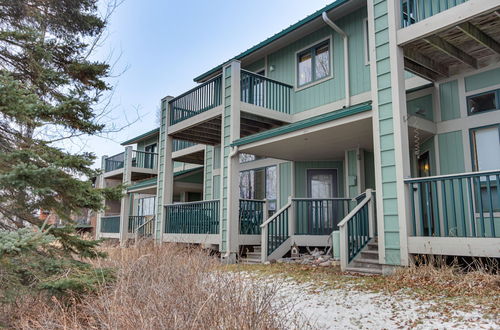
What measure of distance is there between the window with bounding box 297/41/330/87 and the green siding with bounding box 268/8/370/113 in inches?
7.5

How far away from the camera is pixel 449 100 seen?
8508mm

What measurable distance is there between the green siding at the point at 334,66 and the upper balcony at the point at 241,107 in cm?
63

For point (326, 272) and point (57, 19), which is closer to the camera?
point (326, 272)

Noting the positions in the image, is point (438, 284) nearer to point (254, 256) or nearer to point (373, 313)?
point (373, 313)

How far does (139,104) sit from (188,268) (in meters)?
8.59

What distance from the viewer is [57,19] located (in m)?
9.59

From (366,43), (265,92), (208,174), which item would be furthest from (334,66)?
(208,174)

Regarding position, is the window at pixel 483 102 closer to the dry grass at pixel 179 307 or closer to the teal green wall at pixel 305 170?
the teal green wall at pixel 305 170

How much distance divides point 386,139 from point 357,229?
7.04ft

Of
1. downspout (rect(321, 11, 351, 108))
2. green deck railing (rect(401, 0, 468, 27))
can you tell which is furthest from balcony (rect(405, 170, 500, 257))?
downspout (rect(321, 11, 351, 108))

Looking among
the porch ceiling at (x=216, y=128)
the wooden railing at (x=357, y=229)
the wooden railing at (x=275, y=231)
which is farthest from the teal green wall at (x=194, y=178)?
the wooden railing at (x=357, y=229)

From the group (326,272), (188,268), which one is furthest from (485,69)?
(188,268)

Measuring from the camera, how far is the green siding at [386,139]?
6.92 m

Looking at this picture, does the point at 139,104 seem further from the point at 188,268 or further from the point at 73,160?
the point at 188,268
